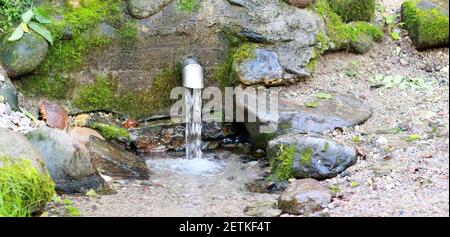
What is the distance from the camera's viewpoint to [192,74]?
7.53m

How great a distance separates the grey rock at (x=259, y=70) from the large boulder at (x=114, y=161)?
5.07 feet

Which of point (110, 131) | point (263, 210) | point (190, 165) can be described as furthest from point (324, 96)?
point (110, 131)

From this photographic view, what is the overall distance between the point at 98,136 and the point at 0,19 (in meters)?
1.67

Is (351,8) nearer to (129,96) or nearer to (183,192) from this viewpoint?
(129,96)

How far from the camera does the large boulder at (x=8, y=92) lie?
6516 millimetres

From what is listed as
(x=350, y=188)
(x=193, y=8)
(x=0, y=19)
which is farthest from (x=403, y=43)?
(x=0, y=19)

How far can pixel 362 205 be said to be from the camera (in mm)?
4961

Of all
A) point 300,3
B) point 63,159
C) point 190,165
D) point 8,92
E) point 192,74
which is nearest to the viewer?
point 63,159

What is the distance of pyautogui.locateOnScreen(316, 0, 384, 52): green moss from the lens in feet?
26.2

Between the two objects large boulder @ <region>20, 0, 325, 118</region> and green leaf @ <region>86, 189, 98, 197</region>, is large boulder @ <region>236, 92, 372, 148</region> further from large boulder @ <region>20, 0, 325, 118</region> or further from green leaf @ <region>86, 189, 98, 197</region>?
green leaf @ <region>86, 189, 98, 197</region>

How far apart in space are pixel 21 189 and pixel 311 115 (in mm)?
3277

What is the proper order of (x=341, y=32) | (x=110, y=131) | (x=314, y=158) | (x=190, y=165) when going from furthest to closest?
1. (x=341, y=32)
2. (x=110, y=131)
3. (x=190, y=165)
4. (x=314, y=158)

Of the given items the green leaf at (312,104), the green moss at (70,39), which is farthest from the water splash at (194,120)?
the green leaf at (312,104)

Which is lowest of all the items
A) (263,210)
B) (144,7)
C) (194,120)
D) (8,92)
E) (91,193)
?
(263,210)
